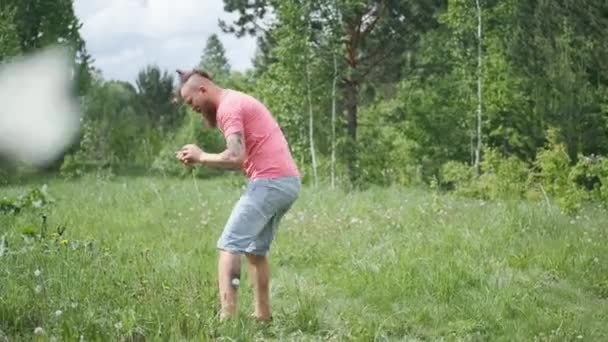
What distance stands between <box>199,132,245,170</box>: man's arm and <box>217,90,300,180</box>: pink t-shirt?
165 mm

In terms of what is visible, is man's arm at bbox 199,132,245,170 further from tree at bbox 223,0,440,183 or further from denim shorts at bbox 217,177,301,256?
tree at bbox 223,0,440,183

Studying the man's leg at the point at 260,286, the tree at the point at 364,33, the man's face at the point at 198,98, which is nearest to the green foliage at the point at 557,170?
the man's leg at the point at 260,286

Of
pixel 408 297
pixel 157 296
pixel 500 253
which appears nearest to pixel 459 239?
pixel 500 253

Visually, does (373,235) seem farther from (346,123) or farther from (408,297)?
(346,123)

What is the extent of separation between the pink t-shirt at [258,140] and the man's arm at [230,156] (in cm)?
16

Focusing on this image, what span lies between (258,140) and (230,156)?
1.01 feet

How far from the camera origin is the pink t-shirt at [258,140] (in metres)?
4.49

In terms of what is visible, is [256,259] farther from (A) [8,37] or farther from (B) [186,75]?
(A) [8,37]

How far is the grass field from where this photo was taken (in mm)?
4277

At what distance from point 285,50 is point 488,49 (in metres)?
4.70

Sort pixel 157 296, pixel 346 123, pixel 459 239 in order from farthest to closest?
pixel 346 123 → pixel 459 239 → pixel 157 296

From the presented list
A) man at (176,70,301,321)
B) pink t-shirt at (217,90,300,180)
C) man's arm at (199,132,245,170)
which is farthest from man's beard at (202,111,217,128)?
man's arm at (199,132,245,170)

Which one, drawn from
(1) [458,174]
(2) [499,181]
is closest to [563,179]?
(2) [499,181]

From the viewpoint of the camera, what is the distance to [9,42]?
10.5m
